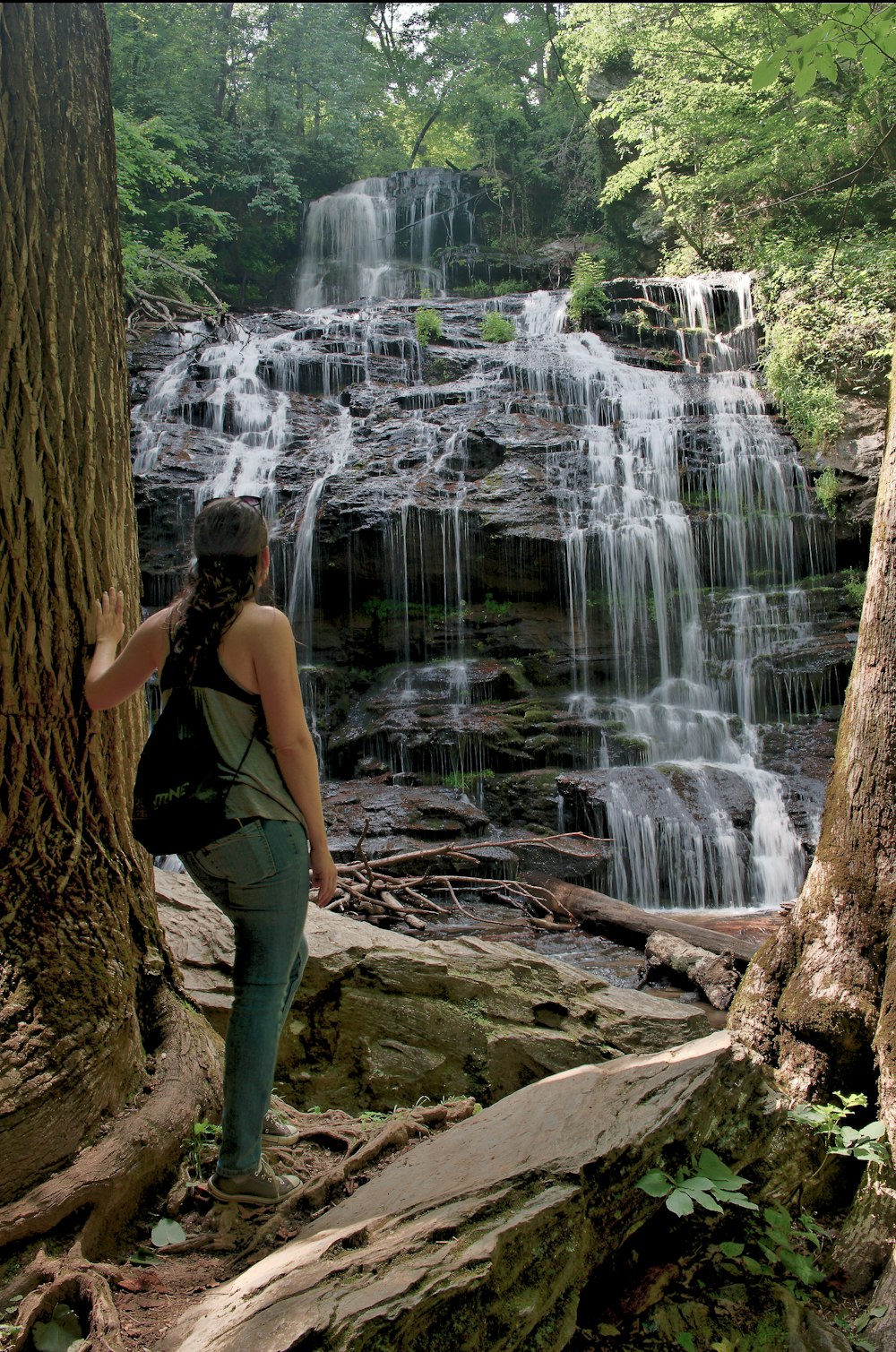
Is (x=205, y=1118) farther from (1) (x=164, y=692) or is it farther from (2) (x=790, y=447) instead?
(2) (x=790, y=447)

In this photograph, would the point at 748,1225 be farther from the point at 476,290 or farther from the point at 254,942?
the point at 476,290

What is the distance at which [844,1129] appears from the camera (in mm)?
2445

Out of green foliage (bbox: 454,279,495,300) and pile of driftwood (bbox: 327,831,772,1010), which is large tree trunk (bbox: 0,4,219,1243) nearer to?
pile of driftwood (bbox: 327,831,772,1010)

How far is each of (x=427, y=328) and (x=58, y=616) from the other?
16584mm

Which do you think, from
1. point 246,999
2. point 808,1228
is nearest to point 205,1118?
point 246,999

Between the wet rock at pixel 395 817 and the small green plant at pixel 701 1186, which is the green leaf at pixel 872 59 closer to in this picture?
the small green plant at pixel 701 1186

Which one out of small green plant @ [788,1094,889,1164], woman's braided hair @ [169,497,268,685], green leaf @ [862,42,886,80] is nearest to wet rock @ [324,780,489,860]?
small green plant @ [788,1094,889,1164]

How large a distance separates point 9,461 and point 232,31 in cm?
3074

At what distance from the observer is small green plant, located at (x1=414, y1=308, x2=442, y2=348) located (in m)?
17.5

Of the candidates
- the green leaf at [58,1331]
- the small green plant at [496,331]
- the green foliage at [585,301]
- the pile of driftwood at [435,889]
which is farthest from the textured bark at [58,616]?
the green foliage at [585,301]

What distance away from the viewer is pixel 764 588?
13461 mm

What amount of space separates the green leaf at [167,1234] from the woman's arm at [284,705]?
0.95m

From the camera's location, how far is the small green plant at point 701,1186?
2.10 metres

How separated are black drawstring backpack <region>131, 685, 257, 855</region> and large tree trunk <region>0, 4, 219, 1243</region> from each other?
0.38 metres
